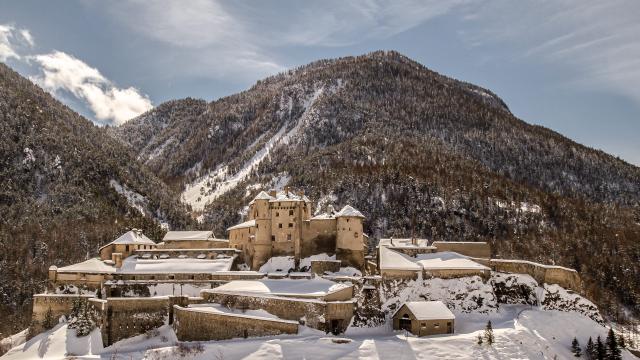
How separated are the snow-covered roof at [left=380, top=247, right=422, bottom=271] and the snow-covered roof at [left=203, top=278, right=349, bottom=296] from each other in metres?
6.09

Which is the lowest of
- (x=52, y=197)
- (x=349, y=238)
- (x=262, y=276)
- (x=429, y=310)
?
(x=429, y=310)

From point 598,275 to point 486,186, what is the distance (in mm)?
49094

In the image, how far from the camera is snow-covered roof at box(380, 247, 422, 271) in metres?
60.3

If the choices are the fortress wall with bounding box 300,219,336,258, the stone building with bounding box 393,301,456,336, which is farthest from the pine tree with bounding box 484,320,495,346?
the fortress wall with bounding box 300,219,336,258

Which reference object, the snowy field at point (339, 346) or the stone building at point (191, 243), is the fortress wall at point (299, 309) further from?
→ the stone building at point (191, 243)

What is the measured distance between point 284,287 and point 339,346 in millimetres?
9303

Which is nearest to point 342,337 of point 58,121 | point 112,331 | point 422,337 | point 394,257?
point 422,337

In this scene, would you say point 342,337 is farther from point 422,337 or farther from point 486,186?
point 486,186

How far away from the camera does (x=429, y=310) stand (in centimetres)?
5609

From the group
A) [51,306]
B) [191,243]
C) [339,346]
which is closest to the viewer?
[339,346]

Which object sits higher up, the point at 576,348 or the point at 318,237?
the point at 318,237

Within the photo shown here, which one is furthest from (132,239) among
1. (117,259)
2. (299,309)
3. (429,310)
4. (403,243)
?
(429,310)

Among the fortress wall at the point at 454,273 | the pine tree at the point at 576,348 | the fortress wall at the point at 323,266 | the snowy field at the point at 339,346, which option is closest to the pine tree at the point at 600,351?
the pine tree at the point at 576,348

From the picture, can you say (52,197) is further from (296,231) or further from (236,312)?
(236,312)
